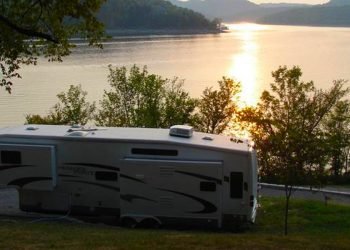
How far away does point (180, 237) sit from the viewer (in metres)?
11.7

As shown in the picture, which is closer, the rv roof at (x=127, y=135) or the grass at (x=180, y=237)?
the grass at (x=180, y=237)

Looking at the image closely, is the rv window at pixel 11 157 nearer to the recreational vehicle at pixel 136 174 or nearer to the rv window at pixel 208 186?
the recreational vehicle at pixel 136 174

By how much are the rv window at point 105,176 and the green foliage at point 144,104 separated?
19.9 meters

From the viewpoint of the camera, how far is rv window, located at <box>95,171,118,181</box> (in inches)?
641

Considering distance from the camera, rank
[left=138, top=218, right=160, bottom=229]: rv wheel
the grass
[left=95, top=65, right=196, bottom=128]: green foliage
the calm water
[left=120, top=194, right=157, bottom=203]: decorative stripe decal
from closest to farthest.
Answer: the grass, [left=120, top=194, right=157, bottom=203]: decorative stripe decal, [left=138, top=218, right=160, bottom=229]: rv wheel, [left=95, top=65, right=196, bottom=128]: green foliage, the calm water

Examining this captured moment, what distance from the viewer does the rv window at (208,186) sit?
15.6 metres

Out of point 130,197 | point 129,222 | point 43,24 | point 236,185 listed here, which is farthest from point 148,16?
point 43,24

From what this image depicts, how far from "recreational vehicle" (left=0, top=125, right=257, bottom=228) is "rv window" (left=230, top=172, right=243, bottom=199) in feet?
0.09

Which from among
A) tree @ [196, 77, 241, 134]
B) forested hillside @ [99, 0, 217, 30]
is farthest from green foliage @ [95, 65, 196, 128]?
forested hillside @ [99, 0, 217, 30]

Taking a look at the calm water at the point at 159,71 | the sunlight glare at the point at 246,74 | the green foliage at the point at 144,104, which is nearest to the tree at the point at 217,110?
the green foliage at the point at 144,104

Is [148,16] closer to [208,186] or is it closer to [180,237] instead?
[208,186]

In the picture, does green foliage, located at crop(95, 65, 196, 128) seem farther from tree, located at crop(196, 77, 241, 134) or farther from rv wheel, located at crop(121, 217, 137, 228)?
rv wheel, located at crop(121, 217, 137, 228)

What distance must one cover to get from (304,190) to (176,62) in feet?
234

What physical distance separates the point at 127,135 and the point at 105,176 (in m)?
1.34
